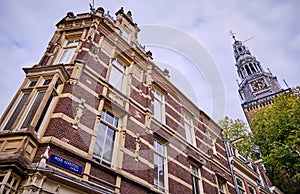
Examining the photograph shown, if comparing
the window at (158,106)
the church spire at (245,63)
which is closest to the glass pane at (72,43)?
the window at (158,106)

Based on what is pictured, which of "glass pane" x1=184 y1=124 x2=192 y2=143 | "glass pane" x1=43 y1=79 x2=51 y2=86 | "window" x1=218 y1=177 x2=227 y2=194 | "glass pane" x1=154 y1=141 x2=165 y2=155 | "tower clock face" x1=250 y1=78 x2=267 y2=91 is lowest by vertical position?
"window" x1=218 y1=177 x2=227 y2=194

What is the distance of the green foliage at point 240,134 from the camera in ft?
86.6

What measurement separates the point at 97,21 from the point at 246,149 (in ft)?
76.1

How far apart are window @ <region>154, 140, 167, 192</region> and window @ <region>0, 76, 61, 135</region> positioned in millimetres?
5390

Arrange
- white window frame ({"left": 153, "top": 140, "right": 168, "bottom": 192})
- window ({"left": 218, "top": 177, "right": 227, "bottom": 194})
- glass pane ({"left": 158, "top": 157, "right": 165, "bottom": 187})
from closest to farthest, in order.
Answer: white window frame ({"left": 153, "top": 140, "right": 168, "bottom": 192}) < glass pane ({"left": 158, "top": 157, "right": 165, "bottom": 187}) < window ({"left": 218, "top": 177, "right": 227, "bottom": 194})

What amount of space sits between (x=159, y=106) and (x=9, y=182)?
900 cm

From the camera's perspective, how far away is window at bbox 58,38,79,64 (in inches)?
384

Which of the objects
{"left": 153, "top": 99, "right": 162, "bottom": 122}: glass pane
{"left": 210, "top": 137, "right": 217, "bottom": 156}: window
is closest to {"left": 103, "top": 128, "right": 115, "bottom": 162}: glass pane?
{"left": 153, "top": 99, "right": 162, "bottom": 122}: glass pane

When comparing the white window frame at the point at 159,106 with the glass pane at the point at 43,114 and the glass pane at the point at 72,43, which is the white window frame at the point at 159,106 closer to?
the glass pane at the point at 72,43

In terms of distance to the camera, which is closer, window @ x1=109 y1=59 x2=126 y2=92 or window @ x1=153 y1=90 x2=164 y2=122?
window @ x1=109 y1=59 x2=126 y2=92

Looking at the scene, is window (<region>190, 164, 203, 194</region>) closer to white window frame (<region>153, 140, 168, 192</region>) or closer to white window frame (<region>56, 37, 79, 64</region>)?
white window frame (<region>153, 140, 168, 192</region>)

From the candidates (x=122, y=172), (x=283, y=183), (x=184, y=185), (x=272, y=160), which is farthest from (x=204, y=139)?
(x=283, y=183)

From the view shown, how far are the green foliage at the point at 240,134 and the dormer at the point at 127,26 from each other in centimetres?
1786

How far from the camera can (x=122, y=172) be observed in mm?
8016
